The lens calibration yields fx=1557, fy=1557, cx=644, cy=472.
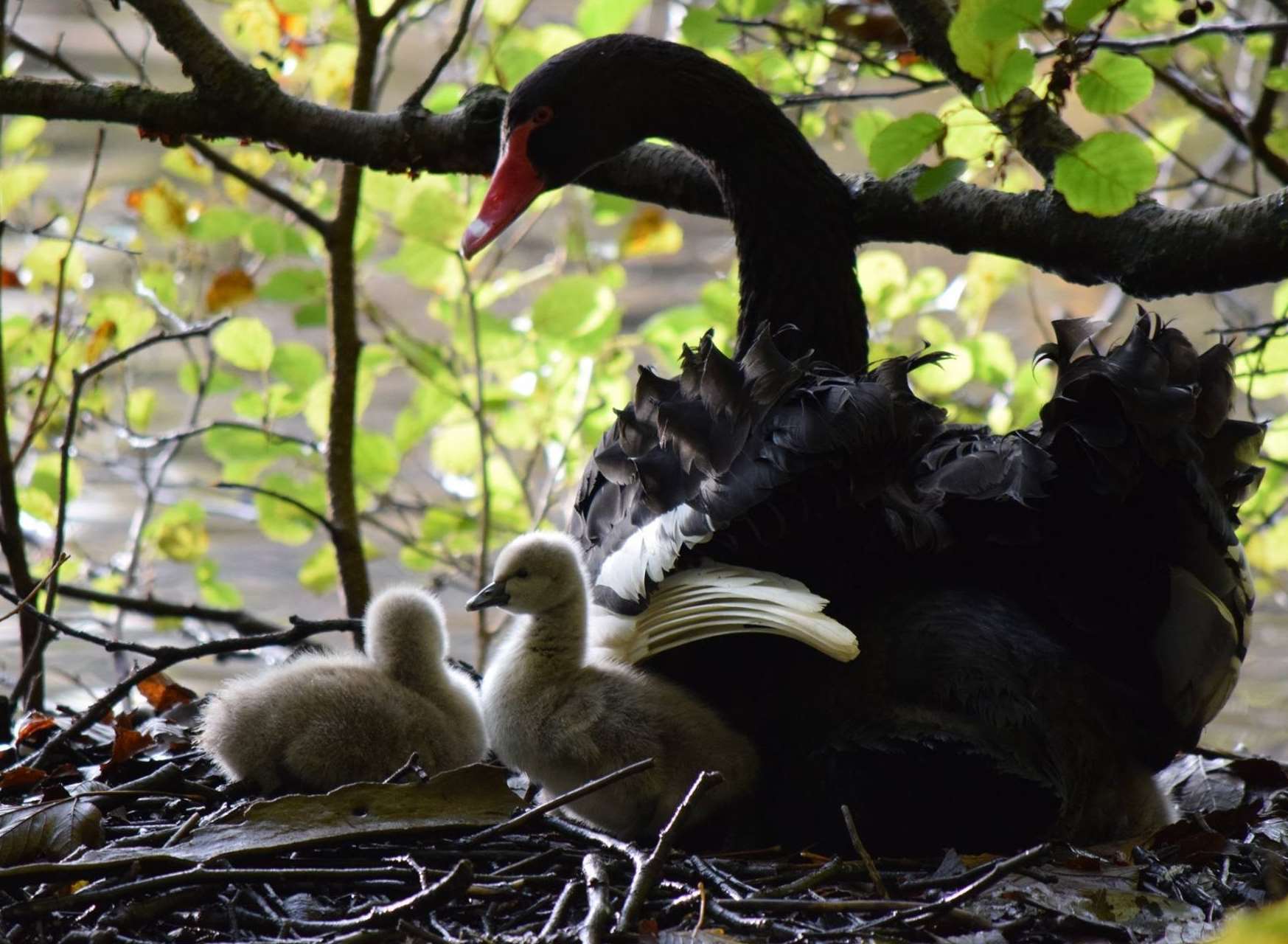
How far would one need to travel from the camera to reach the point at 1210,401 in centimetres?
216

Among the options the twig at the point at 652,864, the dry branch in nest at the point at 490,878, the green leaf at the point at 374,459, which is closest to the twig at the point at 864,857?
the dry branch in nest at the point at 490,878

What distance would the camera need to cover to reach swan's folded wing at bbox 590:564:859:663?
6.23 ft

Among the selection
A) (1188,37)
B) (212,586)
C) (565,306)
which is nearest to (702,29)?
(565,306)

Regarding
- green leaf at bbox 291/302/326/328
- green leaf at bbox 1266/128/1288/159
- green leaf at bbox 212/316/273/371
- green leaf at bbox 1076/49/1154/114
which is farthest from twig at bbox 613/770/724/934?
green leaf at bbox 291/302/326/328

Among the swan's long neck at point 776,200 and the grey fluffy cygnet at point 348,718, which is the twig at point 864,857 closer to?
the grey fluffy cygnet at point 348,718

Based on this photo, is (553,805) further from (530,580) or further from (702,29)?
(702,29)

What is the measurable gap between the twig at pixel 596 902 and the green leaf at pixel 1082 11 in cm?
115

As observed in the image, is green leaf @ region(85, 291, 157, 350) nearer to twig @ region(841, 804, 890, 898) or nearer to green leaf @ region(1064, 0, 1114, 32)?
twig @ region(841, 804, 890, 898)

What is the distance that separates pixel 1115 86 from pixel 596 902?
1277mm

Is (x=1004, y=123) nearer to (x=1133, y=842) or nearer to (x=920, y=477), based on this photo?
(x=920, y=477)

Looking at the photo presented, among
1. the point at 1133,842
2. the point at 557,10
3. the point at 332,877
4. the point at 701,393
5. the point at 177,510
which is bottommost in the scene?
the point at 1133,842

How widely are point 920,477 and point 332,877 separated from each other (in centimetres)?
93


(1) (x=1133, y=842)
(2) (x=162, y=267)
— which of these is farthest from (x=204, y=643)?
(2) (x=162, y=267)

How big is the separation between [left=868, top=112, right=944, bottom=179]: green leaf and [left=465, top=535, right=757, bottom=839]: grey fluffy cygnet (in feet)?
→ 2.37
